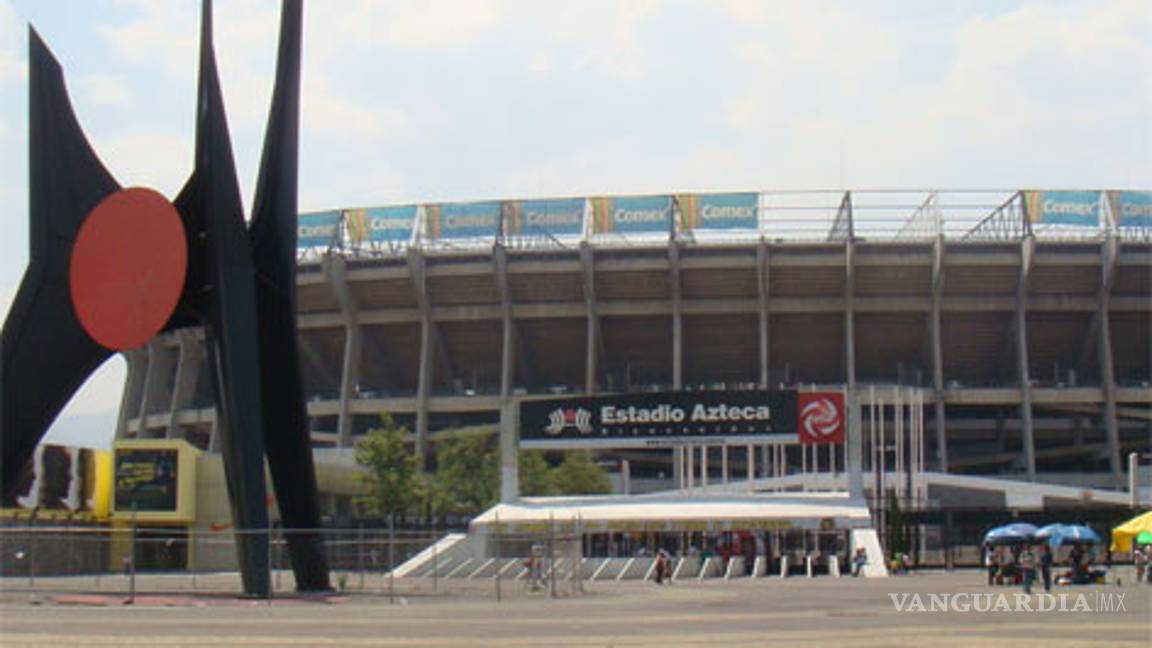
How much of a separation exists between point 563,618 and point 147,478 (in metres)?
36.9

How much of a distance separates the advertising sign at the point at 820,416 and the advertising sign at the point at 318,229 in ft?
143

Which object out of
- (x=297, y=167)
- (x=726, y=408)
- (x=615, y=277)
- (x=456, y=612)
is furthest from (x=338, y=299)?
(x=456, y=612)

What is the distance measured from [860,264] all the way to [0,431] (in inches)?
2226

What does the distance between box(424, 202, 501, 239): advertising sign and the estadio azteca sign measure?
31.6m

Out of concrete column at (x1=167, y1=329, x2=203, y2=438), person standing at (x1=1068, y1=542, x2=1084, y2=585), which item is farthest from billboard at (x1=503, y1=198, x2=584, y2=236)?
person standing at (x1=1068, y1=542, x2=1084, y2=585)

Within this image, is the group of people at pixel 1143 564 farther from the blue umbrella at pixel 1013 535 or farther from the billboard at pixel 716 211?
the billboard at pixel 716 211

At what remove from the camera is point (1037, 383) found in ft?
289

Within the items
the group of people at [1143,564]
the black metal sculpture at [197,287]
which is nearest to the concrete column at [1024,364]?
the group of people at [1143,564]

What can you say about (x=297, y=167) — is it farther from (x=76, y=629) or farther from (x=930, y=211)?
(x=930, y=211)

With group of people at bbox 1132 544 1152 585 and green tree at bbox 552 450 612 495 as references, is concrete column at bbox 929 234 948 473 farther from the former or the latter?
group of people at bbox 1132 544 1152 585

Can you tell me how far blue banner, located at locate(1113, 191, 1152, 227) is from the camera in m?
82.4

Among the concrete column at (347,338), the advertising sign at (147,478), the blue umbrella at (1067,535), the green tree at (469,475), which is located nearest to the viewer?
the blue umbrella at (1067,535)

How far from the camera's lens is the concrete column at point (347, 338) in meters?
85.5

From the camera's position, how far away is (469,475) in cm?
7188
